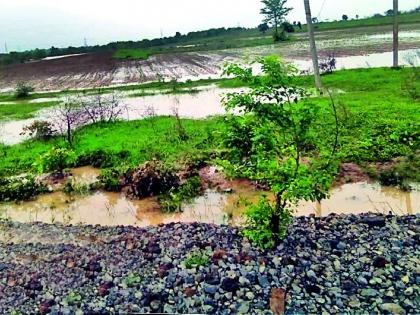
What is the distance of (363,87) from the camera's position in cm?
2012

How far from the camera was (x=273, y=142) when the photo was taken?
6.93m

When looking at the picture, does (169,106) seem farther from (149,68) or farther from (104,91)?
(149,68)

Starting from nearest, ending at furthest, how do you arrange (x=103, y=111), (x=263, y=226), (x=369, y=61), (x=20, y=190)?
(x=263, y=226)
(x=20, y=190)
(x=103, y=111)
(x=369, y=61)

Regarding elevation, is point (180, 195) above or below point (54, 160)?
below

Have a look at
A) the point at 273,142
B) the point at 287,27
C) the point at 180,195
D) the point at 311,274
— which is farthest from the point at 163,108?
the point at 287,27

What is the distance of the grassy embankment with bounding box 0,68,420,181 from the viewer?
12.1m

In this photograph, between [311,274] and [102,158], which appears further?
[102,158]

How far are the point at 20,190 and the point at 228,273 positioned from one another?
24.4 feet

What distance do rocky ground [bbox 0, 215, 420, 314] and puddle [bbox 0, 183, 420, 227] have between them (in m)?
1.65

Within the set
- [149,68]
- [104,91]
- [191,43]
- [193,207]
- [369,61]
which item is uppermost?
[191,43]

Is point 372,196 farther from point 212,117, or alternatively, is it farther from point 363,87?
point 363,87

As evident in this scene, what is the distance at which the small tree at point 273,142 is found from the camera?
22.1 ft

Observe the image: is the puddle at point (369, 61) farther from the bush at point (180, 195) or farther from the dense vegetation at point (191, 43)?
the dense vegetation at point (191, 43)

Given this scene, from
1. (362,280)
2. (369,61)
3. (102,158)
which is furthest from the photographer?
(369,61)
